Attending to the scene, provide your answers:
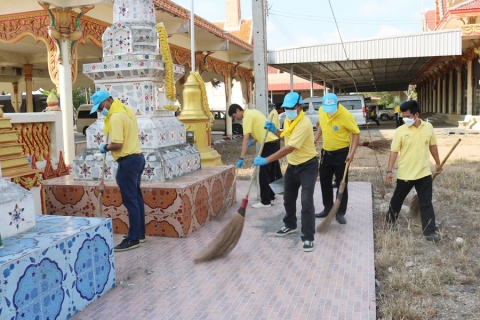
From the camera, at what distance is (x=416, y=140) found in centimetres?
495

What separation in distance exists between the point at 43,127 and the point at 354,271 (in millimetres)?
5614

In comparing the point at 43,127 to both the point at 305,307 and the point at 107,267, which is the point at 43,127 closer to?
the point at 107,267

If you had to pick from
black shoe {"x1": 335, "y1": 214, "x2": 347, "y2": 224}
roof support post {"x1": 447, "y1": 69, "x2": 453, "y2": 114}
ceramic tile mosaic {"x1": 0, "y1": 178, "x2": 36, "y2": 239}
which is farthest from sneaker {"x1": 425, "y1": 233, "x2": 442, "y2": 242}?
roof support post {"x1": 447, "y1": 69, "x2": 453, "y2": 114}

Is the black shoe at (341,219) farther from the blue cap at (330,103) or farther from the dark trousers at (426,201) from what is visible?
the blue cap at (330,103)

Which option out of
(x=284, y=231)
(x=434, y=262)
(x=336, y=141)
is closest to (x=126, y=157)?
(x=284, y=231)

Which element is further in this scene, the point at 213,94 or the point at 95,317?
the point at 213,94

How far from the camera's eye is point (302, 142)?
4.61 metres

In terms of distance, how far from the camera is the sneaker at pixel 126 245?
4.61 meters

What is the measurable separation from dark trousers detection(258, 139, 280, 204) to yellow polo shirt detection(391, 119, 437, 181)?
1879mm

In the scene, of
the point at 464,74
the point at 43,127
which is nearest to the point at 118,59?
the point at 43,127

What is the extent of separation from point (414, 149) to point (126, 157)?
3021 millimetres

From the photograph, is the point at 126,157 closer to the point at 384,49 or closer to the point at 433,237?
the point at 433,237

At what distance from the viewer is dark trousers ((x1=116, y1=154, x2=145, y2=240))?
179 inches

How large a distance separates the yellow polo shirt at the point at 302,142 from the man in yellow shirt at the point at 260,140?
136 centimetres
